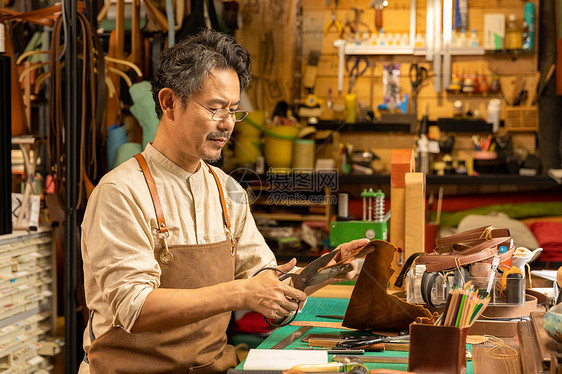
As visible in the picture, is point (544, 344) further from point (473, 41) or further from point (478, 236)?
point (473, 41)

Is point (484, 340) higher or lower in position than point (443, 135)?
lower

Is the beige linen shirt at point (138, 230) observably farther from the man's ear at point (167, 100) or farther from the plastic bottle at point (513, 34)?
the plastic bottle at point (513, 34)

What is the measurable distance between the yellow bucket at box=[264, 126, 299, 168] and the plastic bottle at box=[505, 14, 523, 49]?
1827 millimetres

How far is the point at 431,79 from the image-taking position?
506 cm

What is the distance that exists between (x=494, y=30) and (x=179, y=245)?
389cm

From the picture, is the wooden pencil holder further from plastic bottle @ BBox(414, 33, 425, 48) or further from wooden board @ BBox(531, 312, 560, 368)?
plastic bottle @ BBox(414, 33, 425, 48)

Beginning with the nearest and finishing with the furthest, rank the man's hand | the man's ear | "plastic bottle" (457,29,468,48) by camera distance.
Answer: the man's hand, the man's ear, "plastic bottle" (457,29,468,48)

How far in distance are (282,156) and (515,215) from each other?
1839 millimetres

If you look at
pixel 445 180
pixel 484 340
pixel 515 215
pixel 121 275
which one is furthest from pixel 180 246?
pixel 515 215

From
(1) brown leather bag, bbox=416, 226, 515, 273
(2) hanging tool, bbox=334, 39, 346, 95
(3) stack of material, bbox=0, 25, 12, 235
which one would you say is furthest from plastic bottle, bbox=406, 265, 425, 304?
(2) hanging tool, bbox=334, 39, 346, 95

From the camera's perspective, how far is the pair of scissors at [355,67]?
515 cm

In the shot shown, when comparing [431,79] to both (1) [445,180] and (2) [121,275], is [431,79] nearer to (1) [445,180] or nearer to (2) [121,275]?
(1) [445,180]

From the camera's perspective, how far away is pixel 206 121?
1.86 m

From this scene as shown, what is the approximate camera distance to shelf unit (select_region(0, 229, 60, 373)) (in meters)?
3.15
